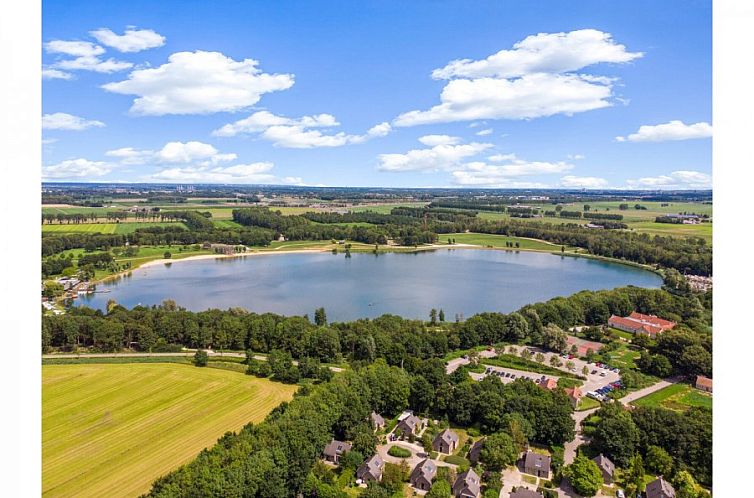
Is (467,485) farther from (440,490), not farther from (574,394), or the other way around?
(574,394)

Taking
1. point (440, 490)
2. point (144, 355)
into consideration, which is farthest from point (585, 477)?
point (144, 355)

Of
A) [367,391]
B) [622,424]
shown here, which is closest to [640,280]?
[622,424]

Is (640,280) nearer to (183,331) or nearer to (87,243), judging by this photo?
(183,331)

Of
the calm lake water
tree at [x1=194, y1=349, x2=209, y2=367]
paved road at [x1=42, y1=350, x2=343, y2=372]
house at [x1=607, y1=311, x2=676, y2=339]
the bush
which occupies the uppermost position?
the calm lake water

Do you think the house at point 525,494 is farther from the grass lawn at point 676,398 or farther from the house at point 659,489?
the grass lawn at point 676,398

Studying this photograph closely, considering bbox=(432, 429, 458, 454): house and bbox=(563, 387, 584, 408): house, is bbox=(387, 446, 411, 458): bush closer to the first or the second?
bbox=(432, 429, 458, 454): house

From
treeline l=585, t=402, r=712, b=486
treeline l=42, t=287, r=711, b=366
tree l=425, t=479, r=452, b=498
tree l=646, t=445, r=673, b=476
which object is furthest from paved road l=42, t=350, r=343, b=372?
tree l=646, t=445, r=673, b=476

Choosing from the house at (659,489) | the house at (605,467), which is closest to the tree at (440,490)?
the house at (605,467)
